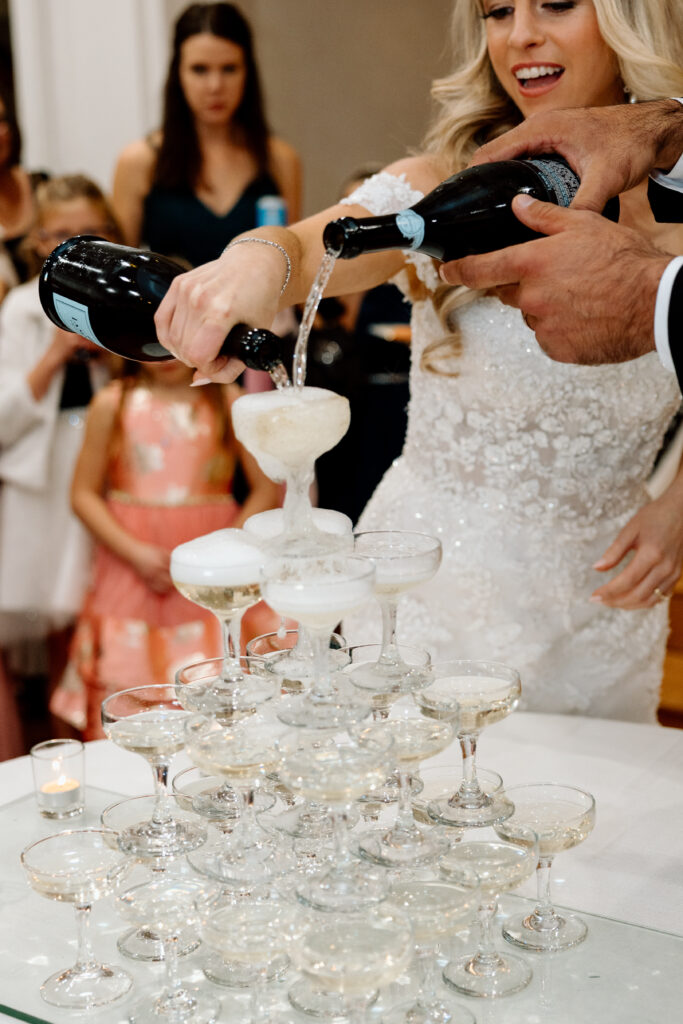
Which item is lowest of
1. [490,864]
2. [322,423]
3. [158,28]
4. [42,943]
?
[42,943]

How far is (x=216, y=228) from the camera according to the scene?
3518 millimetres

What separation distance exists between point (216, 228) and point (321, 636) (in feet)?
9.09

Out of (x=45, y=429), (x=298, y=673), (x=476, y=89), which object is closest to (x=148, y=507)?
(x=45, y=429)

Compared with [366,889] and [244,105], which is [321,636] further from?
[244,105]

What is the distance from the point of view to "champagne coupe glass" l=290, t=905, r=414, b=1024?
85 centimetres

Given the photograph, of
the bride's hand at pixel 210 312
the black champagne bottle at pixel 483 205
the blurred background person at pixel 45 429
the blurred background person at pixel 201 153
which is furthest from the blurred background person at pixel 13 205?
the black champagne bottle at pixel 483 205

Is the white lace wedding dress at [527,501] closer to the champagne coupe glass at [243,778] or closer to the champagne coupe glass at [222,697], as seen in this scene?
the champagne coupe glass at [222,697]

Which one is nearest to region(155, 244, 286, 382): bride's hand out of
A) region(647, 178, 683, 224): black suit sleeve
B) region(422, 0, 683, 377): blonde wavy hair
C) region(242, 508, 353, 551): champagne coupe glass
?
region(242, 508, 353, 551): champagne coupe glass

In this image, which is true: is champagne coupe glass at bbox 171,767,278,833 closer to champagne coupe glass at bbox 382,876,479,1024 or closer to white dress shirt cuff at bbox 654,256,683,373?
champagne coupe glass at bbox 382,876,479,1024

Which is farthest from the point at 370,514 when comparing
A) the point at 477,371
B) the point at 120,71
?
the point at 120,71

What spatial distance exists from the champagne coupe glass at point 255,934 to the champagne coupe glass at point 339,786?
0.04 m

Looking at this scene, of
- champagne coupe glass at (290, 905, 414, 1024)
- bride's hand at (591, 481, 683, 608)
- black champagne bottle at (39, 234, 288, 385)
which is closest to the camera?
champagne coupe glass at (290, 905, 414, 1024)

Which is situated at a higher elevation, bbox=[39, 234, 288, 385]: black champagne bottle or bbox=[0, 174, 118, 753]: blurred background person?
bbox=[39, 234, 288, 385]: black champagne bottle

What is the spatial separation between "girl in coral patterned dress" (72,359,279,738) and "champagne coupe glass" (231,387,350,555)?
2.04 metres
